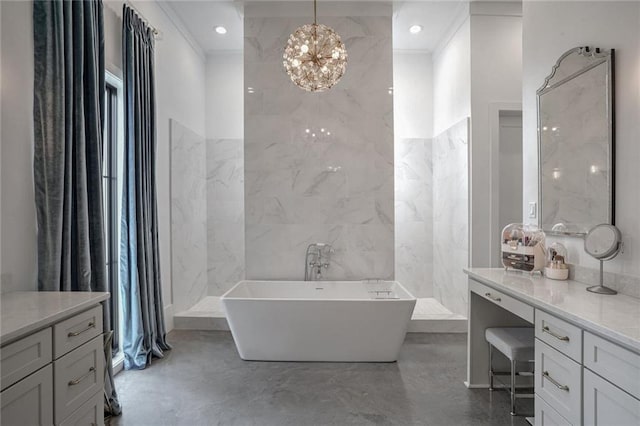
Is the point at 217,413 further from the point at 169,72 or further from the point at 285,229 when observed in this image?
the point at 169,72

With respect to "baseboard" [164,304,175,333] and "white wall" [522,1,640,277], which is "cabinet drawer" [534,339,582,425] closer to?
"white wall" [522,1,640,277]

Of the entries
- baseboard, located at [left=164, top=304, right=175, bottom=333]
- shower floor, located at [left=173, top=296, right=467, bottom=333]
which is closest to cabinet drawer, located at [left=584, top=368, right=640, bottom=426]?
shower floor, located at [left=173, top=296, right=467, bottom=333]

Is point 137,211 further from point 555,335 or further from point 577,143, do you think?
point 577,143

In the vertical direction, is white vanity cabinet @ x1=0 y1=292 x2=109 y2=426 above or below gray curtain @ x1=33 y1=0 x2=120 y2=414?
below

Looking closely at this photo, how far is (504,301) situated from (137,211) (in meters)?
2.73

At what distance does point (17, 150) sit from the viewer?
1.79 m

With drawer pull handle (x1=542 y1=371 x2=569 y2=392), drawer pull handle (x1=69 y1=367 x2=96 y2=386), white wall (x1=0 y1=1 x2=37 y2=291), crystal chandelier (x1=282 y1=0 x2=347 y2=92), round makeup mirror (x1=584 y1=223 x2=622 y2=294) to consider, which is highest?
crystal chandelier (x1=282 y1=0 x2=347 y2=92)

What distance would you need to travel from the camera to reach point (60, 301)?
1.58 meters

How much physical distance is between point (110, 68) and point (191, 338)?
2.49m

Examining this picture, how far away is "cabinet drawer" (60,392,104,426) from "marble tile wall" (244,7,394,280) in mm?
2031

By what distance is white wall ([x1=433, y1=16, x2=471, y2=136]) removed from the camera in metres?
3.66

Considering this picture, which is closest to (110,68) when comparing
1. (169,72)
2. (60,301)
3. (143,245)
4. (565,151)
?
(169,72)

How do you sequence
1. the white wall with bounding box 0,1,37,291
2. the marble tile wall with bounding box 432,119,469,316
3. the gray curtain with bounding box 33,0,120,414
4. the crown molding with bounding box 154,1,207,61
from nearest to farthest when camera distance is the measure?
the white wall with bounding box 0,1,37,291 < the gray curtain with bounding box 33,0,120,414 < the crown molding with bounding box 154,1,207,61 < the marble tile wall with bounding box 432,119,469,316

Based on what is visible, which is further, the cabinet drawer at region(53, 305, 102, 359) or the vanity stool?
the vanity stool
